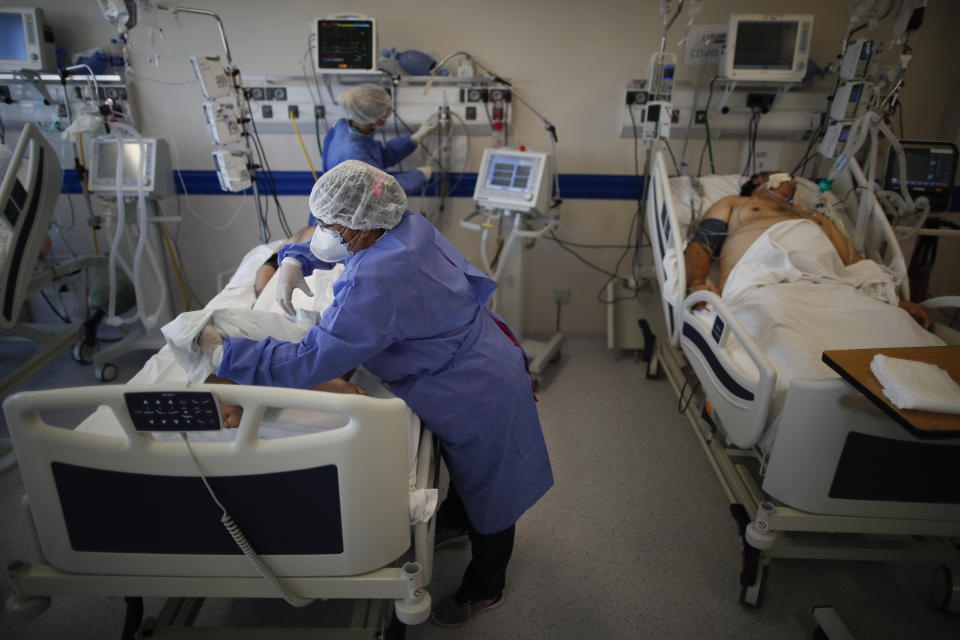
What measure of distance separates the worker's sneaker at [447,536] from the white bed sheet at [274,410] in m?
0.71

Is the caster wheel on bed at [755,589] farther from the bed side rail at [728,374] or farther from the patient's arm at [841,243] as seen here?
the patient's arm at [841,243]

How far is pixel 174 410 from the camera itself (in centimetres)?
100

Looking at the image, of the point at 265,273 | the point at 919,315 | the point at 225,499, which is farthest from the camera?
the point at 265,273

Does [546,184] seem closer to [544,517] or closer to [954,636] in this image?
[544,517]

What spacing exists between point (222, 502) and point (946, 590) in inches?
80.4

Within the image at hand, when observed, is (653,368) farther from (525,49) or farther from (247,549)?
(247,549)

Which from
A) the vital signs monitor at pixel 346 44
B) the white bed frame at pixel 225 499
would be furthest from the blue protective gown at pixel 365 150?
the white bed frame at pixel 225 499

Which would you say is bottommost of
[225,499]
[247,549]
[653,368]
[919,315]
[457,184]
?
[653,368]

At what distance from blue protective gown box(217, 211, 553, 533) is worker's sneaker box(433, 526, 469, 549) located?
49cm

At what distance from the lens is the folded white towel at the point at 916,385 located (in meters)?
1.07

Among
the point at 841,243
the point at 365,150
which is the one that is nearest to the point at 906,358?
the point at 841,243

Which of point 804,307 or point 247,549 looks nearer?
point 247,549

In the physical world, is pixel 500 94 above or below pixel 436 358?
above

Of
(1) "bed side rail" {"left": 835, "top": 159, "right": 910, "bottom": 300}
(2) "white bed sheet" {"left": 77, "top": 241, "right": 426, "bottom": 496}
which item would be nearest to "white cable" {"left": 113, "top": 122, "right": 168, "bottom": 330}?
(2) "white bed sheet" {"left": 77, "top": 241, "right": 426, "bottom": 496}
